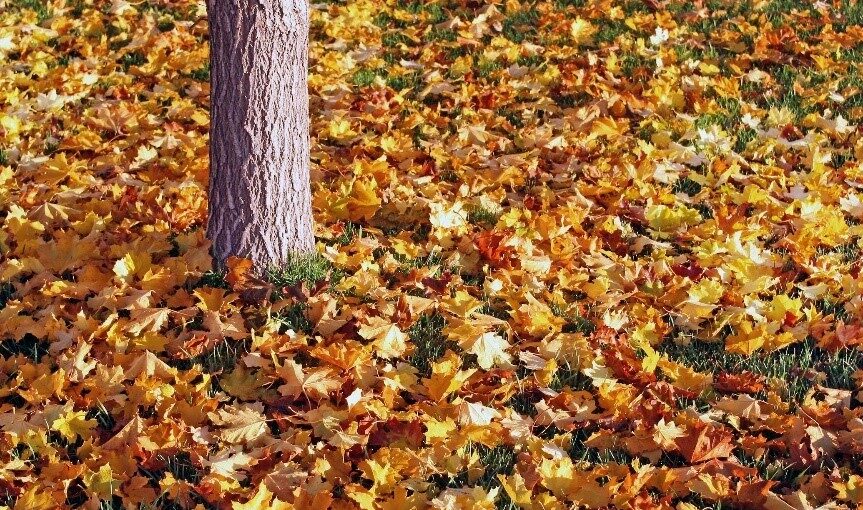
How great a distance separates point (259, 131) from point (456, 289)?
3.10 ft

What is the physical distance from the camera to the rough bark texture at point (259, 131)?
3428mm

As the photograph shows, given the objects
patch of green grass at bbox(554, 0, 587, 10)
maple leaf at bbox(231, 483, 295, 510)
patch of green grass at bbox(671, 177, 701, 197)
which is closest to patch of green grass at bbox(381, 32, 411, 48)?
patch of green grass at bbox(554, 0, 587, 10)

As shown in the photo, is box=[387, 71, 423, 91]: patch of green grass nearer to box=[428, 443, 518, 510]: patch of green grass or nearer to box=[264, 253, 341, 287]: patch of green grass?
box=[264, 253, 341, 287]: patch of green grass

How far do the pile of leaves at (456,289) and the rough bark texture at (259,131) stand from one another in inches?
6.0

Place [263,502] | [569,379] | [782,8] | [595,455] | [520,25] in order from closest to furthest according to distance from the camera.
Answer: [263,502], [595,455], [569,379], [520,25], [782,8]

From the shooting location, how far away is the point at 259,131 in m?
3.50

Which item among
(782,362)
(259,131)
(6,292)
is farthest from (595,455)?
(6,292)

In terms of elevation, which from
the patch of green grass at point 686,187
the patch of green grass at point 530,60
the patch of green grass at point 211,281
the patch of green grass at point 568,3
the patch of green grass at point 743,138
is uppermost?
the patch of green grass at point 568,3

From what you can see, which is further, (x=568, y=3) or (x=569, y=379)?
(x=568, y=3)

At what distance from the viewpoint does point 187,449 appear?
110 inches

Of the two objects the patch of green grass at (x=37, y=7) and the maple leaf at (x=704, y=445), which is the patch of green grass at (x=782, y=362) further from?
the patch of green grass at (x=37, y=7)

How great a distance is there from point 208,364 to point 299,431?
0.52 m

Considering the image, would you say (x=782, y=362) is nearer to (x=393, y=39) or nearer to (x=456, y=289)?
(x=456, y=289)

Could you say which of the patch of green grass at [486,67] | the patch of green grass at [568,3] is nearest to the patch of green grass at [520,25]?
the patch of green grass at [568,3]
